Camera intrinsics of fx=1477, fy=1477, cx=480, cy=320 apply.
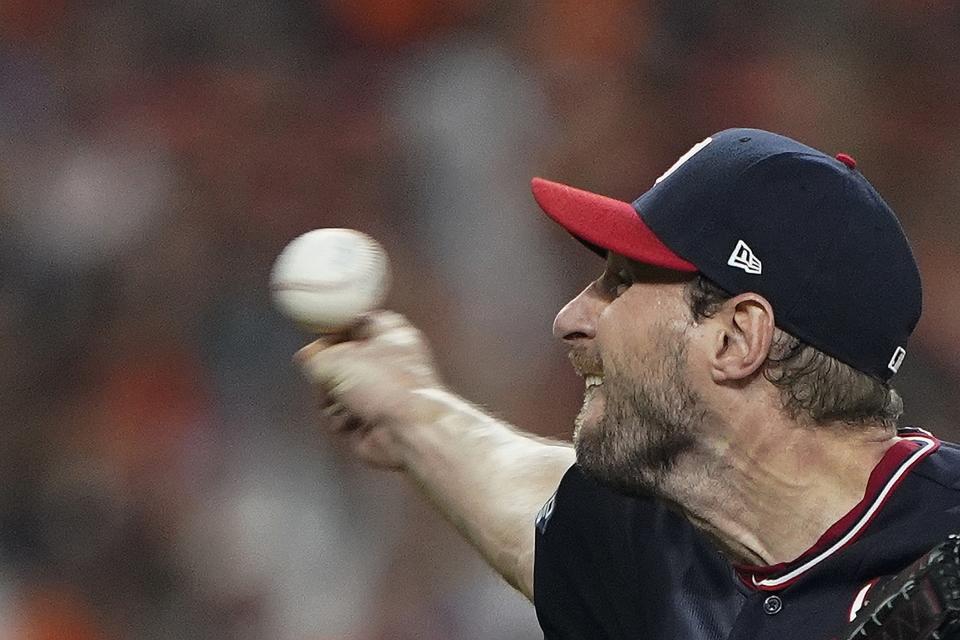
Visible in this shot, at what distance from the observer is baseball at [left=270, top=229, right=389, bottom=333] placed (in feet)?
7.80

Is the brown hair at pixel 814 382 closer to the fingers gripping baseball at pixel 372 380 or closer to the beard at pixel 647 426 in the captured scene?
the beard at pixel 647 426

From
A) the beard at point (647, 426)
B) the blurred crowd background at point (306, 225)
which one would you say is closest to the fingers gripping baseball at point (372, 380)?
the beard at point (647, 426)

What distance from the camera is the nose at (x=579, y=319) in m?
2.10

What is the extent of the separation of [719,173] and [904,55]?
3.56 meters

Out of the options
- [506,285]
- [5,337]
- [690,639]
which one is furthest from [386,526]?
[690,639]

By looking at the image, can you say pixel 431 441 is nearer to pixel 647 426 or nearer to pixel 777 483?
pixel 647 426

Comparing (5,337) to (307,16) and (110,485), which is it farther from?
(307,16)

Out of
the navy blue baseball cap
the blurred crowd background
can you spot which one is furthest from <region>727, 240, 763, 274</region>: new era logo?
the blurred crowd background

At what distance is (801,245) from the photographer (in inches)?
76.2

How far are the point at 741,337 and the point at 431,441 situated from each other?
599 millimetres

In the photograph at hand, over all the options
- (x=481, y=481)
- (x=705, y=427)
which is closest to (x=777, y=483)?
(x=705, y=427)

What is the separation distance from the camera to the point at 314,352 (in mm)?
2348

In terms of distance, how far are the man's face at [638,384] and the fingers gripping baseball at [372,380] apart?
37 cm

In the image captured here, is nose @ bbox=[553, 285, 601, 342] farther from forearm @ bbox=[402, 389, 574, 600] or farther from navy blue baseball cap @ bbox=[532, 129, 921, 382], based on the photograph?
forearm @ bbox=[402, 389, 574, 600]
